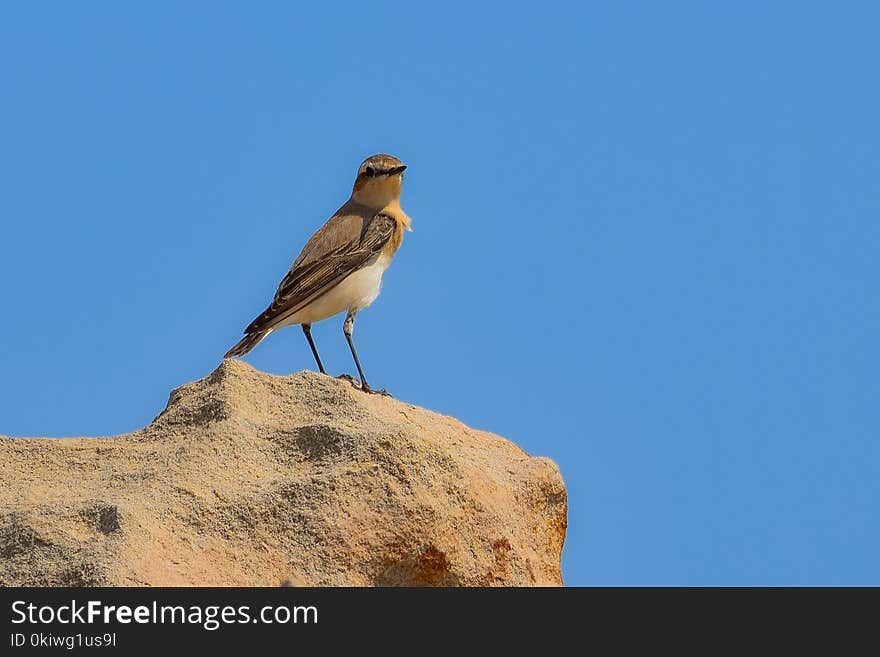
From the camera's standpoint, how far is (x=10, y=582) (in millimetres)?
7996

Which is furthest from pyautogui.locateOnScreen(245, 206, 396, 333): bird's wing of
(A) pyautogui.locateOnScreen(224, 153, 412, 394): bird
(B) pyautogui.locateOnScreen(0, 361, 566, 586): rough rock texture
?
(B) pyautogui.locateOnScreen(0, 361, 566, 586): rough rock texture

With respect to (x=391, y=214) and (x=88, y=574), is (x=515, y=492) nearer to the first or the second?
(x=88, y=574)

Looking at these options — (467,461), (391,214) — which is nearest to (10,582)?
(467,461)

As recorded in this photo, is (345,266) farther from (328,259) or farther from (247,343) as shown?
(247,343)

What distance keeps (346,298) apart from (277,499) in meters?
4.92

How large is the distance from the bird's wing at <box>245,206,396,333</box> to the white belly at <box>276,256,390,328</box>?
0.20ft

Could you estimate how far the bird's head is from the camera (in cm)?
1416

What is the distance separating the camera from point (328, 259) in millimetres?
13320

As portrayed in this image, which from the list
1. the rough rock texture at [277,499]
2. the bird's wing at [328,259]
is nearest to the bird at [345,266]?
the bird's wing at [328,259]

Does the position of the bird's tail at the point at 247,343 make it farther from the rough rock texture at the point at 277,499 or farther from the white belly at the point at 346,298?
the rough rock texture at the point at 277,499

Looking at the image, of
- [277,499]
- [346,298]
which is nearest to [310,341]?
[346,298]
